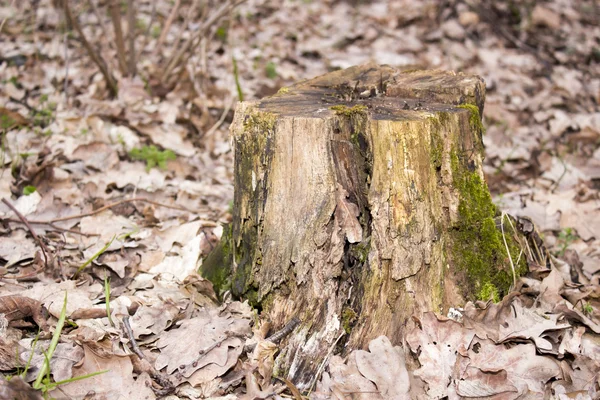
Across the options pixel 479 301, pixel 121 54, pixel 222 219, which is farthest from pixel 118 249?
pixel 121 54

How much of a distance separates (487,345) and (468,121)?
0.93 meters

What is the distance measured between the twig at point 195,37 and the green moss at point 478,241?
2.49 m

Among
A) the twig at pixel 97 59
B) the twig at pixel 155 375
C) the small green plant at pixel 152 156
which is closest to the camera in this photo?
the twig at pixel 155 375

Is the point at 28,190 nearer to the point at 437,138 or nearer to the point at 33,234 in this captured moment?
the point at 33,234

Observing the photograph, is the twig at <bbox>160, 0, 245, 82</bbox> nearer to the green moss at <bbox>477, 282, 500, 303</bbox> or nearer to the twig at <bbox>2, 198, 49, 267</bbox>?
the twig at <bbox>2, 198, 49, 267</bbox>

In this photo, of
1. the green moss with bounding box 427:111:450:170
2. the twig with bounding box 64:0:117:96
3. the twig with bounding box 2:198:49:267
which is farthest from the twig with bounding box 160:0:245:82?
the green moss with bounding box 427:111:450:170

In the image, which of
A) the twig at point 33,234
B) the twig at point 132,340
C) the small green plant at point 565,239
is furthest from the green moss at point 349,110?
the small green plant at point 565,239

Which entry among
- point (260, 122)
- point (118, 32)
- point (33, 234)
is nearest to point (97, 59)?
point (118, 32)

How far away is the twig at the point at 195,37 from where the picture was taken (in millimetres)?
4281

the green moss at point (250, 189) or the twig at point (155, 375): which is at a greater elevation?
the green moss at point (250, 189)

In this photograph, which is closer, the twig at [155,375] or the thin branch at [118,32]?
the twig at [155,375]

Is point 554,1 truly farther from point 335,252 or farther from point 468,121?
point 335,252

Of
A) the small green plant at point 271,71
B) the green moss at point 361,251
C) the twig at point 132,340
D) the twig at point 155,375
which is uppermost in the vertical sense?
the small green plant at point 271,71

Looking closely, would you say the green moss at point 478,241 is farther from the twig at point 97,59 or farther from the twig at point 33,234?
the twig at point 97,59
